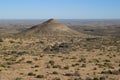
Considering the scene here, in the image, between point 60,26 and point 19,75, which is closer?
point 19,75

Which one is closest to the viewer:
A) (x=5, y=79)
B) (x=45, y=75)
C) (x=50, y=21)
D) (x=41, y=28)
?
(x=5, y=79)

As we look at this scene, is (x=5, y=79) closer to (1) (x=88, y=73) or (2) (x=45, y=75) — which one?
(2) (x=45, y=75)

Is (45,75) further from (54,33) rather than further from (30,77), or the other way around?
(54,33)

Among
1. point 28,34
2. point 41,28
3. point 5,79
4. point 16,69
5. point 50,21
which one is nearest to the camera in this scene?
point 5,79

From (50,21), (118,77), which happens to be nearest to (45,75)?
(118,77)

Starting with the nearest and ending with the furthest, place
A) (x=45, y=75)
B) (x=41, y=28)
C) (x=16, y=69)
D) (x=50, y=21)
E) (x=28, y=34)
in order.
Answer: (x=45, y=75) → (x=16, y=69) → (x=28, y=34) → (x=41, y=28) → (x=50, y=21)

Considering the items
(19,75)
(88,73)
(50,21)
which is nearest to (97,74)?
(88,73)

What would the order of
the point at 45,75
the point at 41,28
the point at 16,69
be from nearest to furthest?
the point at 45,75 < the point at 16,69 < the point at 41,28

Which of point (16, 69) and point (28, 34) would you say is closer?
point (16, 69)

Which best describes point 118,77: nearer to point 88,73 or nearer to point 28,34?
point 88,73
